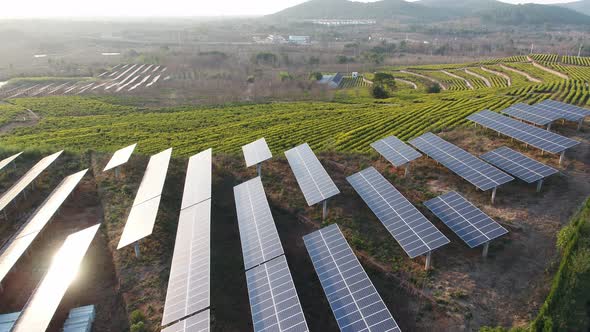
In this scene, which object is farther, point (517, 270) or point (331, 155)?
point (331, 155)

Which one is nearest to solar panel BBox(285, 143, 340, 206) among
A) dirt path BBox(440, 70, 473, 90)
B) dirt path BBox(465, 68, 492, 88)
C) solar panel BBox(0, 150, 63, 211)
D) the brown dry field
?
the brown dry field

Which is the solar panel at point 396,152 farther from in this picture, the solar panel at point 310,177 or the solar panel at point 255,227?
the solar panel at point 255,227

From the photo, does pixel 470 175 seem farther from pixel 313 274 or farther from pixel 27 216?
pixel 27 216

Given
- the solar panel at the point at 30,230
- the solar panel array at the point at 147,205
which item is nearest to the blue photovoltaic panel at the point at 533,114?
the solar panel array at the point at 147,205

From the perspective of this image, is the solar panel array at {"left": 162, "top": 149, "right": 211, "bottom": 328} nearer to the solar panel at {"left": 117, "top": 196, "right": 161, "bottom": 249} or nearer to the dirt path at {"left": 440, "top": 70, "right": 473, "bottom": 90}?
the solar panel at {"left": 117, "top": 196, "right": 161, "bottom": 249}

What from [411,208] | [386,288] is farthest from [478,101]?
[386,288]
